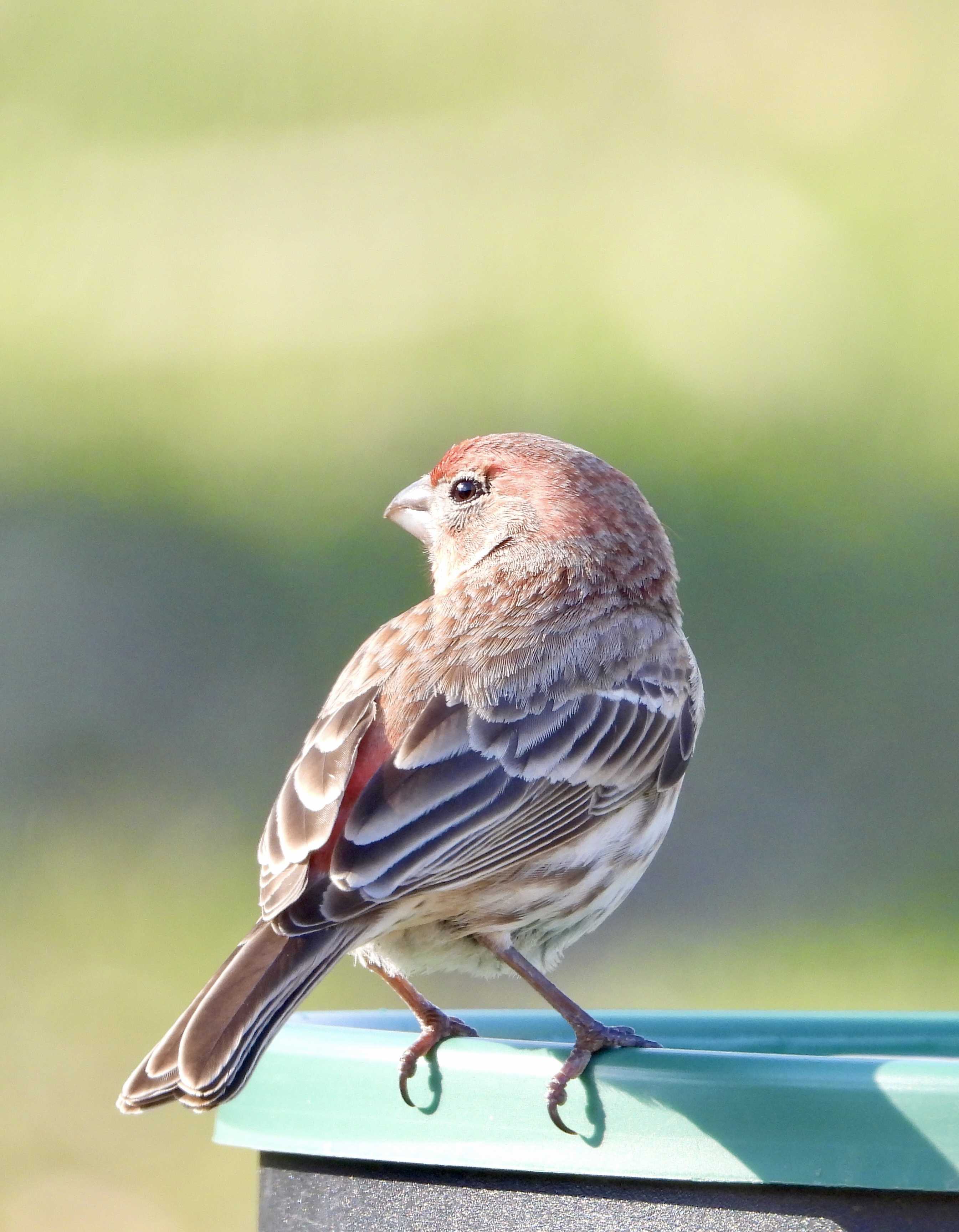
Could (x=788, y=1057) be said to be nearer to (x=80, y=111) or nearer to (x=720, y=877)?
(x=720, y=877)

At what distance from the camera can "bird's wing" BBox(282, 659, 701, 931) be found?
10.4 ft

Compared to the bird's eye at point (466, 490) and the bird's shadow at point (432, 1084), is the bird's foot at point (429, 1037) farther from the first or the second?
the bird's eye at point (466, 490)

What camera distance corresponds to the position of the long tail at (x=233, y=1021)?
107 inches

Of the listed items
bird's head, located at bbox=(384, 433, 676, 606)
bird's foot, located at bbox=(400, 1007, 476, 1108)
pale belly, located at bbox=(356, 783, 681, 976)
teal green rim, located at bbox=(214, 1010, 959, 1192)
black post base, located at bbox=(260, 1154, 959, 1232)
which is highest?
bird's head, located at bbox=(384, 433, 676, 606)

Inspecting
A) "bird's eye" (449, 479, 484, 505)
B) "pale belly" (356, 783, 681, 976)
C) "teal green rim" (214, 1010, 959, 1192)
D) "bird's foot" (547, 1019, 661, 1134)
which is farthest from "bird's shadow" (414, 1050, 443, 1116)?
"bird's eye" (449, 479, 484, 505)

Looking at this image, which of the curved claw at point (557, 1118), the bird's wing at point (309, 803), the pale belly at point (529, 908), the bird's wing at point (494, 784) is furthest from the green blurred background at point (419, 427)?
the curved claw at point (557, 1118)

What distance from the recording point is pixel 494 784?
351 cm

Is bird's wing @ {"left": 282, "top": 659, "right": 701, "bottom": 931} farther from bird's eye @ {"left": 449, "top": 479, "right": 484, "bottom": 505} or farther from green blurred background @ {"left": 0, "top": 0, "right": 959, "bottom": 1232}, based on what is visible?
green blurred background @ {"left": 0, "top": 0, "right": 959, "bottom": 1232}

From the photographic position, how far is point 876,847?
714 centimetres

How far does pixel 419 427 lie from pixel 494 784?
5.79 meters

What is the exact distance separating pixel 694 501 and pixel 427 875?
5.35m

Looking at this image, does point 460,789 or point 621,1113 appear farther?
point 460,789

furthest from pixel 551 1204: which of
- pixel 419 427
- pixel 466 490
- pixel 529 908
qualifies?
pixel 419 427

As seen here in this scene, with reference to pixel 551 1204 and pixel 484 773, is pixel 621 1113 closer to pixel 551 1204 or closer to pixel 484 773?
pixel 551 1204
